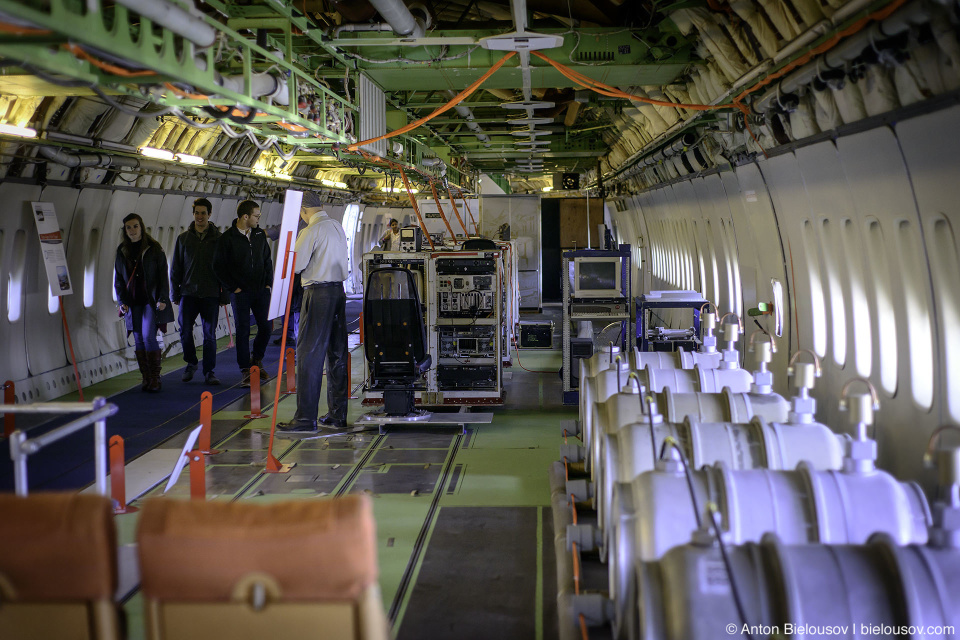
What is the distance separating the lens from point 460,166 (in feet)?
82.4

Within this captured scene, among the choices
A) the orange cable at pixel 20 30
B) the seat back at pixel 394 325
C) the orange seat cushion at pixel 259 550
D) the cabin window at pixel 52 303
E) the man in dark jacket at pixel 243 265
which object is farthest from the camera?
the man in dark jacket at pixel 243 265

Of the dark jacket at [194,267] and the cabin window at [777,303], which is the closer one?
the cabin window at [777,303]

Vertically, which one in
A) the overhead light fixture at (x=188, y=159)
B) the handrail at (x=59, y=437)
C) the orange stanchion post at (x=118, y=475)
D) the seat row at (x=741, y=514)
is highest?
the overhead light fixture at (x=188, y=159)

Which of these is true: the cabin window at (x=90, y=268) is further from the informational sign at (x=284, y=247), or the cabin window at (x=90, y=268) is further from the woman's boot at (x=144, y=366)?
the informational sign at (x=284, y=247)

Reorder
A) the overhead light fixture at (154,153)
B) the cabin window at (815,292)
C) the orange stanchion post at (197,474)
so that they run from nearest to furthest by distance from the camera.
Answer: the orange stanchion post at (197,474), the cabin window at (815,292), the overhead light fixture at (154,153)

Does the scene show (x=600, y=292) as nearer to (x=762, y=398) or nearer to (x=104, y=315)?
(x=762, y=398)

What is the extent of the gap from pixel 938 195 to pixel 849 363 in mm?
2512

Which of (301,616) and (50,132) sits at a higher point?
(50,132)

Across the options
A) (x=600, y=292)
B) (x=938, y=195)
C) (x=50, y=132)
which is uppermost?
(x=50, y=132)

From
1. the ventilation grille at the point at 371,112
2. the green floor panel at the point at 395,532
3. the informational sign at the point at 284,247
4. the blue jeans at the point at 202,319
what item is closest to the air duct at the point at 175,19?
the informational sign at the point at 284,247

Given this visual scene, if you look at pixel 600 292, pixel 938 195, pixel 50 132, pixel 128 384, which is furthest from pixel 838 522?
pixel 128 384

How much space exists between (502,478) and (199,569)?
201 inches

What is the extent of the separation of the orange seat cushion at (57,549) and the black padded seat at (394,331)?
6.07 metres

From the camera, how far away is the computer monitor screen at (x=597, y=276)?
10.3 metres
